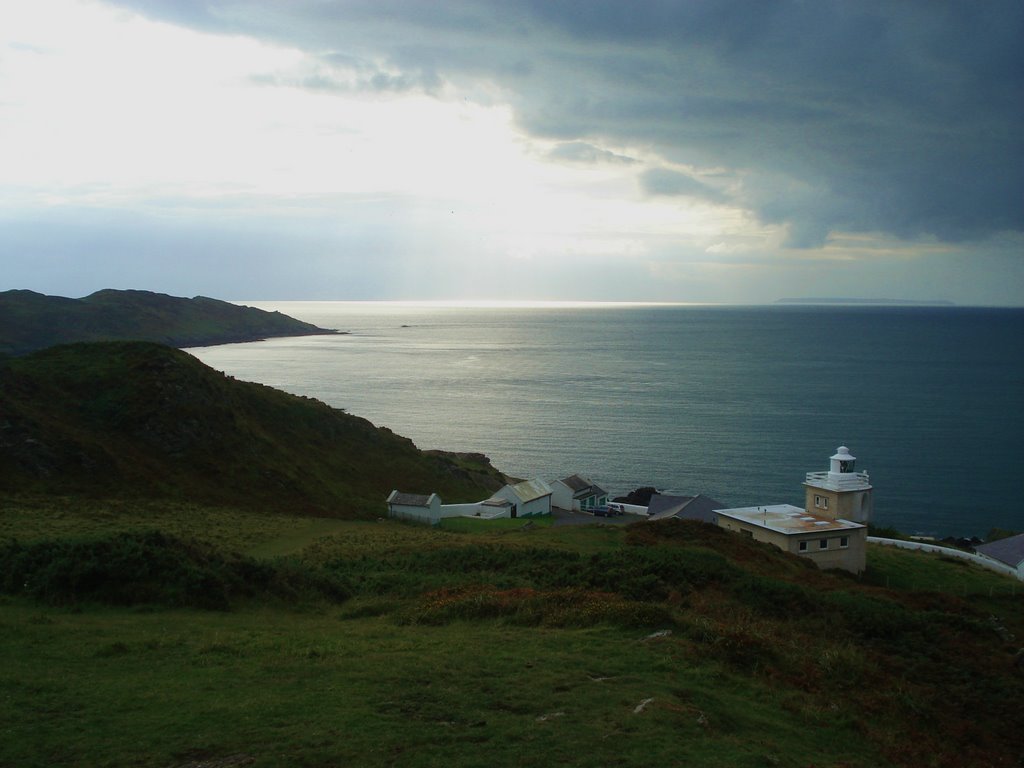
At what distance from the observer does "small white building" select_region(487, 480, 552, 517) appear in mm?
47344

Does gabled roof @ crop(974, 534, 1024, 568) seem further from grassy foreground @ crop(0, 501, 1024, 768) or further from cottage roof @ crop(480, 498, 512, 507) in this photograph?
cottage roof @ crop(480, 498, 512, 507)

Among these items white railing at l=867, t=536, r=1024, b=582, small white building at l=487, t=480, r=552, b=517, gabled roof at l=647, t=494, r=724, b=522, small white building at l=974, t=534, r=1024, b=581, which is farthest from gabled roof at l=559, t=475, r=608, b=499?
small white building at l=974, t=534, r=1024, b=581

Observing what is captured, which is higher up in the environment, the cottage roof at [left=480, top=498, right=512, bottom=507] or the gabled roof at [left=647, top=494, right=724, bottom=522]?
the gabled roof at [left=647, top=494, right=724, bottom=522]

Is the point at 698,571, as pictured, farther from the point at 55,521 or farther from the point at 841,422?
the point at 841,422

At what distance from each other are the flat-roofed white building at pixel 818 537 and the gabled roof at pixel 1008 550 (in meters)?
9.39

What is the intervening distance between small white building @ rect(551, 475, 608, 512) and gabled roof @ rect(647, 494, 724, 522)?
4785mm

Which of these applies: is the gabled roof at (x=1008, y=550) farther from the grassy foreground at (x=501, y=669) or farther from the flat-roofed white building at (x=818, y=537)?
the grassy foreground at (x=501, y=669)

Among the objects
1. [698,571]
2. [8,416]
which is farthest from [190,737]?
[8,416]

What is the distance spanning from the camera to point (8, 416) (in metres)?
42.2

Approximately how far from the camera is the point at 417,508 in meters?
43.8

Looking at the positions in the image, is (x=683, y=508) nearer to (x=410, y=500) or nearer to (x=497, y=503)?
(x=497, y=503)

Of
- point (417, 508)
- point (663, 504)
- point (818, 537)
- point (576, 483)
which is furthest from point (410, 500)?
point (818, 537)

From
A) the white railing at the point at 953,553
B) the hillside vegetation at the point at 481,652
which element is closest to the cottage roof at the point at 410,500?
the hillside vegetation at the point at 481,652

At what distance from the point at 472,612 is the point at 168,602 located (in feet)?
24.1
